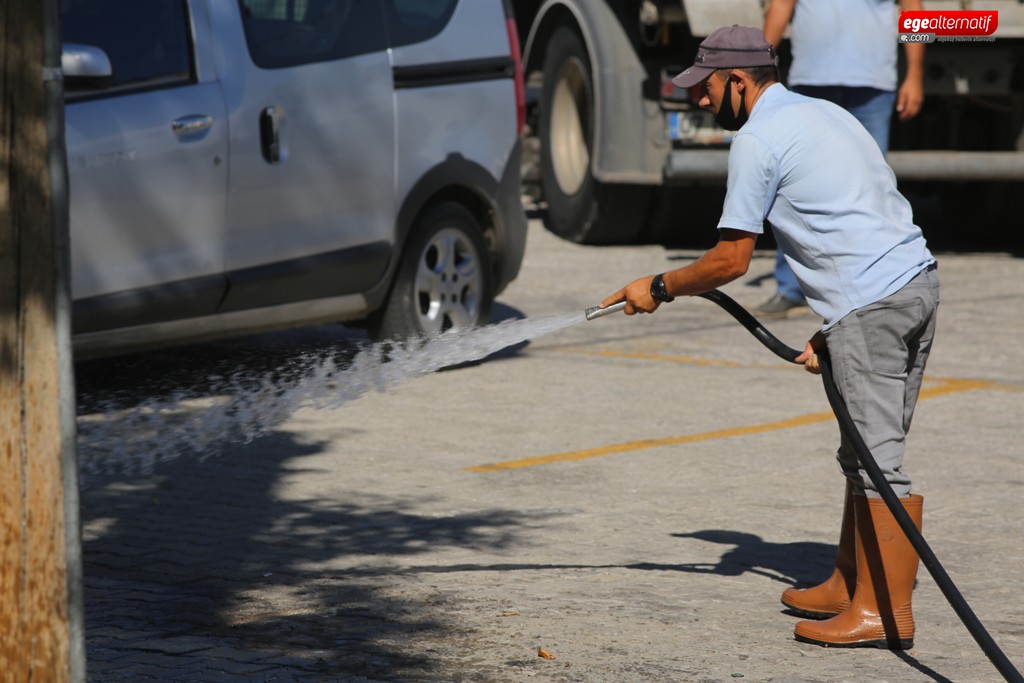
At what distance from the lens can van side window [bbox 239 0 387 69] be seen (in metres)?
7.98

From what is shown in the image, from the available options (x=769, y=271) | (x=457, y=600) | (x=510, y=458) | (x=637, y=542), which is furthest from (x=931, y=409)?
(x=769, y=271)

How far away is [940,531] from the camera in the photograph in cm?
598

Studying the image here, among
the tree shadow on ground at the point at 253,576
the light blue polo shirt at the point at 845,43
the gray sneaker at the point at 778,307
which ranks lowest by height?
the gray sneaker at the point at 778,307

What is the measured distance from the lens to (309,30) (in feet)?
27.0

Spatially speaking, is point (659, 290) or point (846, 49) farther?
point (846, 49)

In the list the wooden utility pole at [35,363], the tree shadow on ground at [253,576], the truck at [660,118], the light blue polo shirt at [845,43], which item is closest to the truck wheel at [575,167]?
the truck at [660,118]

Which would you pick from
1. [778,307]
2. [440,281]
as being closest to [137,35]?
[440,281]

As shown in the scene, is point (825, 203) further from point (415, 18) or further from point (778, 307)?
point (778, 307)

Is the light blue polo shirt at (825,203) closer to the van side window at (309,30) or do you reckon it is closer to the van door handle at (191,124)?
the van door handle at (191,124)

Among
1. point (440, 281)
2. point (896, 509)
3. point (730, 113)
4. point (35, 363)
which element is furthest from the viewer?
point (440, 281)

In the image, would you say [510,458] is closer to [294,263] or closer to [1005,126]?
[294,263]

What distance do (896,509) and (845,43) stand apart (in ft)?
20.3

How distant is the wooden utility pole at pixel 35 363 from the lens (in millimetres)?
3135

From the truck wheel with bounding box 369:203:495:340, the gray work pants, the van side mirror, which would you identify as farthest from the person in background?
the gray work pants
